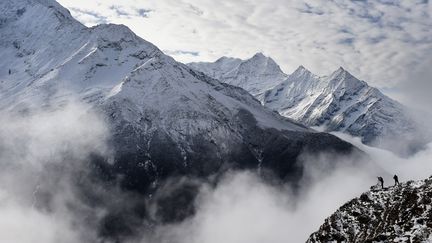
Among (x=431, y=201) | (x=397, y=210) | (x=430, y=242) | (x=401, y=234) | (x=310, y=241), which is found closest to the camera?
(x=430, y=242)

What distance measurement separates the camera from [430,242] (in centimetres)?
9744

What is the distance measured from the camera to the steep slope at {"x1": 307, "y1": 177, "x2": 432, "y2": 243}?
362 ft

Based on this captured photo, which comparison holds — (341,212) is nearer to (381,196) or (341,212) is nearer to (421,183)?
(381,196)

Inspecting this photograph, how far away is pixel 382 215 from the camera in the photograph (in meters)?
129

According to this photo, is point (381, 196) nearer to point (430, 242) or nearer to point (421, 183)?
point (421, 183)

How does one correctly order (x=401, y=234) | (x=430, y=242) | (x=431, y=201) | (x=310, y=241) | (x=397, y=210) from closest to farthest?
1. (x=430, y=242)
2. (x=401, y=234)
3. (x=431, y=201)
4. (x=397, y=210)
5. (x=310, y=241)

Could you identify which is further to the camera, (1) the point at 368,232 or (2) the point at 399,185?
(2) the point at 399,185

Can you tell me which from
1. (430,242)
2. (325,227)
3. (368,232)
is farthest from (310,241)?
(430,242)

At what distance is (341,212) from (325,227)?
5.91 meters

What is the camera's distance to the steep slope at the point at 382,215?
110312mm

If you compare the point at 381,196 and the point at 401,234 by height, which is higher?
the point at 401,234

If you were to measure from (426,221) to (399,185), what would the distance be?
30934 mm

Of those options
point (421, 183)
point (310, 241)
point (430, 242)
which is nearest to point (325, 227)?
point (310, 241)

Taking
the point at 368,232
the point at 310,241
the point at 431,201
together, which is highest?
the point at 431,201
